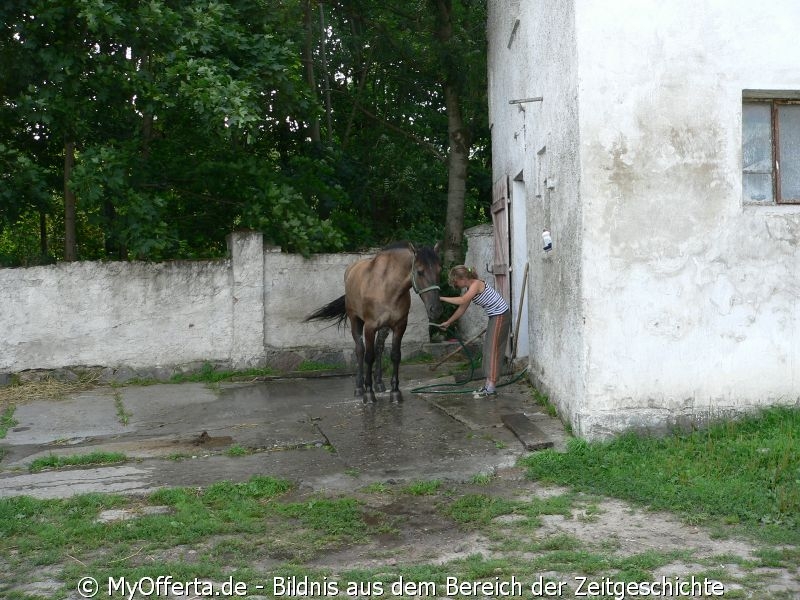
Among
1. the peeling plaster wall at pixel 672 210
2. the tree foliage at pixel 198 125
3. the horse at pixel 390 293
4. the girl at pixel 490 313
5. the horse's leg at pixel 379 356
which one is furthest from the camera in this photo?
the tree foliage at pixel 198 125

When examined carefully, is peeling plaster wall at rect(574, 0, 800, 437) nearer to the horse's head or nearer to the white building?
the white building

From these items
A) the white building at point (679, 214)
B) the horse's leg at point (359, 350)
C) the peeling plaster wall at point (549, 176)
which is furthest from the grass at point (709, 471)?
the horse's leg at point (359, 350)

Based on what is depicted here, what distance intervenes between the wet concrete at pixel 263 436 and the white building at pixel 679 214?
1.05 meters

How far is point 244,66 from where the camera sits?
1102 cm

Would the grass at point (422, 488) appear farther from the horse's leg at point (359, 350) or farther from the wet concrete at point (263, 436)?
the horse's leg at point (359, 350)

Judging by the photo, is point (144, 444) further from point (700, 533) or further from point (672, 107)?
point (672, 107)

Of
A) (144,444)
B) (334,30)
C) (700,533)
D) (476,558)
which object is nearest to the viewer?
(476,558)

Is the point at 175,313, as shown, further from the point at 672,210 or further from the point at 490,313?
the point at 672,210

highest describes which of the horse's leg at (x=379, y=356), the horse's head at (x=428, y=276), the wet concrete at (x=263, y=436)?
the horse's head at (x=428, y=276)

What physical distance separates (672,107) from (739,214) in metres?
1.04

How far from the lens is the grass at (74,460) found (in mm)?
6805

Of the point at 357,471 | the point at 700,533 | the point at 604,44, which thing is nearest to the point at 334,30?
the point at 604,44

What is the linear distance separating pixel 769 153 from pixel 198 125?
7293mm

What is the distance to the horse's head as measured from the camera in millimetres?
8445
